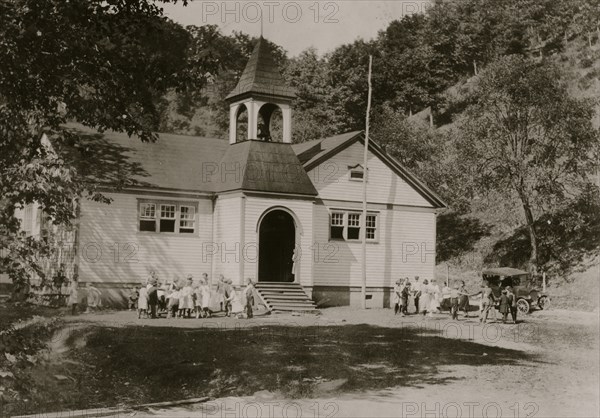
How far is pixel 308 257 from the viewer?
103 feet

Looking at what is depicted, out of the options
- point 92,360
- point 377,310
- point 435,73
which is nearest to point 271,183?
point 377,310

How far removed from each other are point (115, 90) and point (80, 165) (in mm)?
16676

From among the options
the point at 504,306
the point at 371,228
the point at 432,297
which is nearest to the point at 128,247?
the point at 371,228

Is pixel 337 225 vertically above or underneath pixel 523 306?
above

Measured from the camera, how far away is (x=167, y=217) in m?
30.8

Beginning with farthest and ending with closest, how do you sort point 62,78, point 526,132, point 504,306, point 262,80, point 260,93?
point 526,132 → point 262,80 → point 260,93 → point 504,306 → point 62,78

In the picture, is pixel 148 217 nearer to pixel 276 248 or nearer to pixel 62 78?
pixel 276 248

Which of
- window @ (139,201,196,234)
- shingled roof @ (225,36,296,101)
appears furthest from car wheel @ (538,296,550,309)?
window @ (139,201,196,234)

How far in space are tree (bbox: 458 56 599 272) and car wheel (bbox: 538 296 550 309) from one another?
217 inches

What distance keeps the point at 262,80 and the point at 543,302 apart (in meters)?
15.5

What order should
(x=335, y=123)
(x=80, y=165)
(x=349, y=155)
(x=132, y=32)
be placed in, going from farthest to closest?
(x=335, y=123) < (x=349, y=155) < (x=80, y=165) < (x=132, y=32)

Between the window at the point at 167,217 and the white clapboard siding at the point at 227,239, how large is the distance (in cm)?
107

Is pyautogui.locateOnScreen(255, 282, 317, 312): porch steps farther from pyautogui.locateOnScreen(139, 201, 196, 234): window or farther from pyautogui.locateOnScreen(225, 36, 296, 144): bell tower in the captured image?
pyautogui.locateOnScreen(225, 36, 296, 144): bell tower

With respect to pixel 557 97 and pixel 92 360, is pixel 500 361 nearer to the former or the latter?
pixel 92 360
